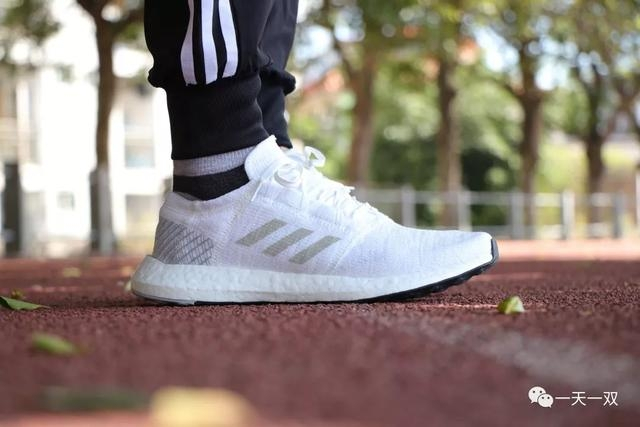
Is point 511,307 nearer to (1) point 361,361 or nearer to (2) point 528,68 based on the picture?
(1) point 361,361

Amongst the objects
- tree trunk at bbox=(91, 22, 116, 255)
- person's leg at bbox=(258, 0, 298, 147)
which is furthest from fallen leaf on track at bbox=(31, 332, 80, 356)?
tree trunk at bbox=(91, 22, 116, 255)

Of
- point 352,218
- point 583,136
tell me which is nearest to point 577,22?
point 583,136

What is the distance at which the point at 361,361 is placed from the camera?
3.54ft

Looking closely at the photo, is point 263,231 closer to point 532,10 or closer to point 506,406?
point 506,406

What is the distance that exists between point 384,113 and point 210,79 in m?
29.2

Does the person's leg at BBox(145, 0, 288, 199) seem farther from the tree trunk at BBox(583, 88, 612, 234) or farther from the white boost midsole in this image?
the tree trunk at BBox(583, 88, 612, 234)

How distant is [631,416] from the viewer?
2.74 feet

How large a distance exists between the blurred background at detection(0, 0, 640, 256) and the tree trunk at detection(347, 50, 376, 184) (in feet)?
0.07

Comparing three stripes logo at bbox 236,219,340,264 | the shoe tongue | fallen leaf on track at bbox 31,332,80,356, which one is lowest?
fallen leaf on track at bbox 31,332,80,356

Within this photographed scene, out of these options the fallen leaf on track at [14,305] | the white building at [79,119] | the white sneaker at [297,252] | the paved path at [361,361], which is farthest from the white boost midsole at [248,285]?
the white building at [79,119]

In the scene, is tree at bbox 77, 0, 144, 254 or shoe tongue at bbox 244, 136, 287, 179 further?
tree at bbox 77, 0, 144, 254

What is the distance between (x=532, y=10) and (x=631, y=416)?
48.3ft
